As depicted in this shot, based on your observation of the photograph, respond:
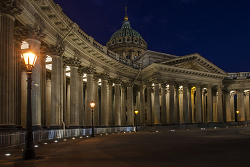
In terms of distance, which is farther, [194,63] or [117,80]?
[194,63]

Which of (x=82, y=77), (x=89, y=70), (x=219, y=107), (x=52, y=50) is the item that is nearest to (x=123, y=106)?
(x=82, y=77)

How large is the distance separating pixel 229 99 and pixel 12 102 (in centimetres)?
6695

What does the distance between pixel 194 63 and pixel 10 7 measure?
5091cm

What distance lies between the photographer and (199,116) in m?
63.8

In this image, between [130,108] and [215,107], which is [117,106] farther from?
[215,107]

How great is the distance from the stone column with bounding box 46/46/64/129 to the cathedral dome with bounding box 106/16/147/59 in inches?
2412

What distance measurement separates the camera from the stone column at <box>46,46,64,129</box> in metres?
29.3

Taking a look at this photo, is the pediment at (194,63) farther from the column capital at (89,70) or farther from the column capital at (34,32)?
the column capital at (34,32)

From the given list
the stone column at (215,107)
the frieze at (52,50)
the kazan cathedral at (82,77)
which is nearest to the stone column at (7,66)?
the kazan cathedral at (82,77)

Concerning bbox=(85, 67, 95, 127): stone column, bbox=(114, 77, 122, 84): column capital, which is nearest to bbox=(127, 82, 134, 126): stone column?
bbox=(114, 77, 122, 84): column capital

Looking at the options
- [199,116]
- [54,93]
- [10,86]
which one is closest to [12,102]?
[10,86]

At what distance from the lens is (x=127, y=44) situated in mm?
92750

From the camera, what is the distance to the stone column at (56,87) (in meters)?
29.3

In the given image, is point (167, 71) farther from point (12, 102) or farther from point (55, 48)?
point (12, 102)
